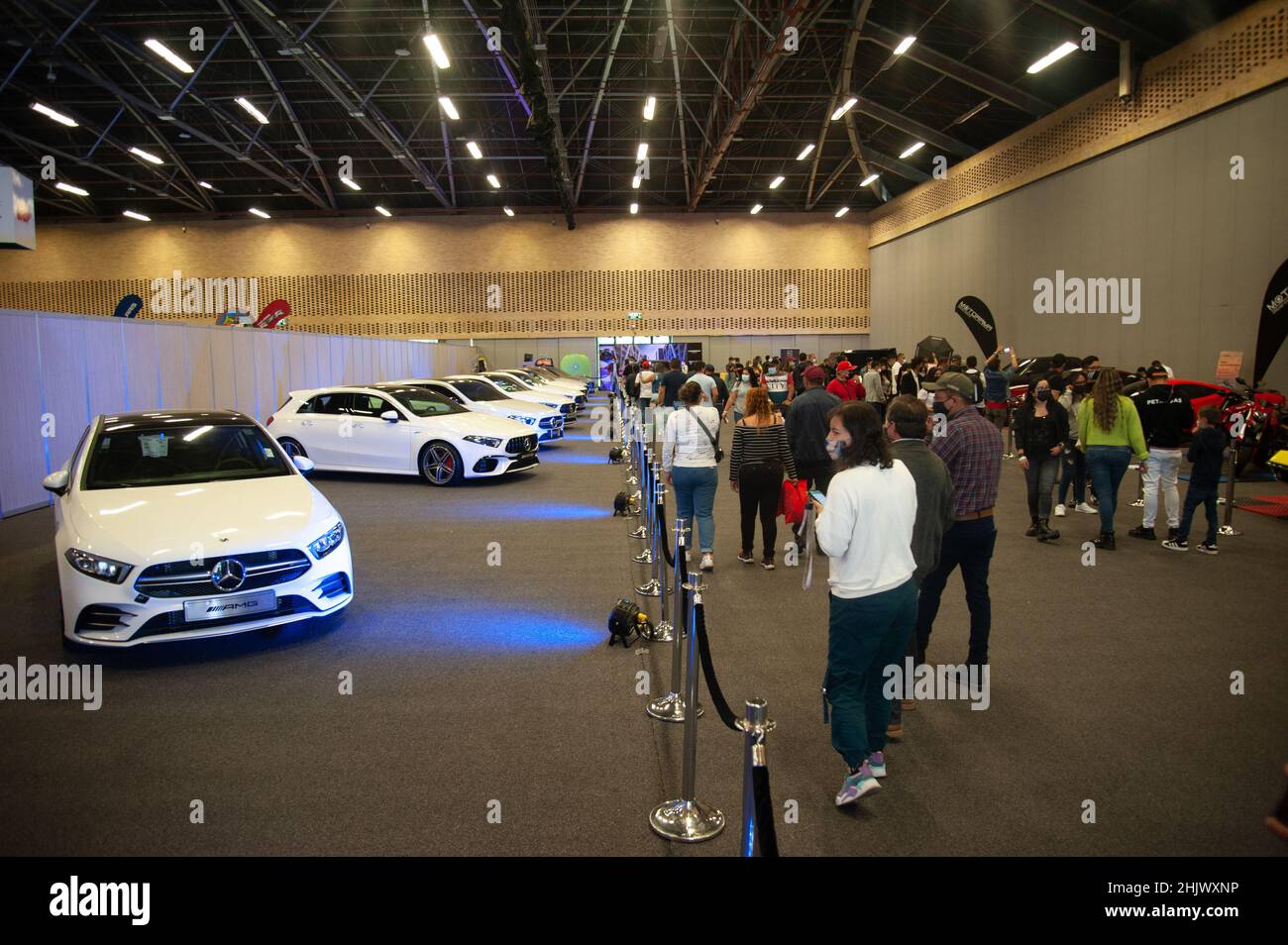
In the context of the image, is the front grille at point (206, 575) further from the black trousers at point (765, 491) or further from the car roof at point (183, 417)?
the black trousers at point (765, 491)

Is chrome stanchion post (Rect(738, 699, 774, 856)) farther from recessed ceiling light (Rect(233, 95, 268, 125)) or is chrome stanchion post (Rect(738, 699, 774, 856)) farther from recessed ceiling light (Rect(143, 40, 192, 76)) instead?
recessed ceiling light (Rect(233, 95, 268, 125))

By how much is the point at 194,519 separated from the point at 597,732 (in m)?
3.22

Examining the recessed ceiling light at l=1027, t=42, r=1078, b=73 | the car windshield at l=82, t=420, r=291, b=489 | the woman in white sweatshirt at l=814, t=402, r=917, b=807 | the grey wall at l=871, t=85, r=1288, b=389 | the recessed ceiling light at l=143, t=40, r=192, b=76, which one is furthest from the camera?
the recessed ceiling light at l=1027, t=42, r=1078, b=73

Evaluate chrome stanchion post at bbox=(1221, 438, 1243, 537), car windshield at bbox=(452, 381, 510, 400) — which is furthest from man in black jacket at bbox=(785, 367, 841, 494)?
car windshield at bbox=(452, 381, 510, 400)

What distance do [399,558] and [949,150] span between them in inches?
1094

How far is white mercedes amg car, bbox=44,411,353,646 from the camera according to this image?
539cm

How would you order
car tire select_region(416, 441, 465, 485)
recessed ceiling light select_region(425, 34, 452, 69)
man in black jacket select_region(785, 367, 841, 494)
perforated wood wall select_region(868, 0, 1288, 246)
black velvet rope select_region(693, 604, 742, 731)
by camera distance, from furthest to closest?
1. recessed ceiling light select_region(425, 34, 452, 69)
2. perforated wood wall select_region(868, 0, 1288, 246)
3. car tire select_region(416, 441, 465, 485)
4. man in black jacket select_region(785, 367, 841, 494)
5. black velvet rope select_region(693, 604, 742, 731)

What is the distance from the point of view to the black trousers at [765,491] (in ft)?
26.8

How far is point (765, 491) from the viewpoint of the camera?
8.23m

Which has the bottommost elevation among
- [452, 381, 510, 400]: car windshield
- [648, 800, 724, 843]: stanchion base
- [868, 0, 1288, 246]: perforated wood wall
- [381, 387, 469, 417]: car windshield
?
[648, 800, 724, 843]: stanchion base

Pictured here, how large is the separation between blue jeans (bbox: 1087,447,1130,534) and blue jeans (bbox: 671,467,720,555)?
418 centimetres

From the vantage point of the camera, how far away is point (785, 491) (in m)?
8.20

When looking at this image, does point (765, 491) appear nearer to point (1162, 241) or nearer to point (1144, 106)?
point (1162, 241)

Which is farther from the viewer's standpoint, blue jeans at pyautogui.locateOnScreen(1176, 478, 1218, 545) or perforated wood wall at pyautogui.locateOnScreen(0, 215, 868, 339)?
perforated wood wall at pyautogui.locateOnScreen(0, 215, 868, 339)
